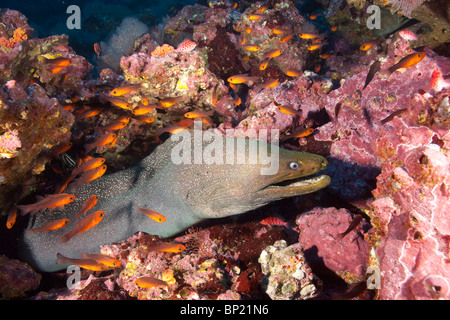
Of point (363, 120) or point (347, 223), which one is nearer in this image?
point (347, 223)

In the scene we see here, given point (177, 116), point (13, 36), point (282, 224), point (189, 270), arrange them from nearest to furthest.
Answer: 1. point (189, 270)
2. point (282, 224)
3. point (177, 116)
4. point (13, 36)

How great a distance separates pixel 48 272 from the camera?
13.0 feet

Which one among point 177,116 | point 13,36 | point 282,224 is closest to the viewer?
point 282,224

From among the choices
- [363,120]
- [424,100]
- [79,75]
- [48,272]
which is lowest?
[48,272]

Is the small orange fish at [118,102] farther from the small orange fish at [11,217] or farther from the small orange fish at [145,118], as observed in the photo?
the small orange fish at [11,217]

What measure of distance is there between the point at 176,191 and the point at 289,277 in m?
1.78

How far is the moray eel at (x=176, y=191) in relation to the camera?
279 cm

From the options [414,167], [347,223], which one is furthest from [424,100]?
[347,223]

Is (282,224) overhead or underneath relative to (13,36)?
underneath

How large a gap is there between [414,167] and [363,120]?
1932 millimetres

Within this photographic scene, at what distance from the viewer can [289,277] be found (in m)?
2.63

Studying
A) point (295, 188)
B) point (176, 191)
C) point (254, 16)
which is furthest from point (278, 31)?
point (176, 191)

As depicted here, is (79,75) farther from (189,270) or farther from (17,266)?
(189,270)

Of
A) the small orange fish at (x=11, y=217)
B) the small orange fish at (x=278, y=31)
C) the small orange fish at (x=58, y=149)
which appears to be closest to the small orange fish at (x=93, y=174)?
the small orange fish at (x=58, y=149)
